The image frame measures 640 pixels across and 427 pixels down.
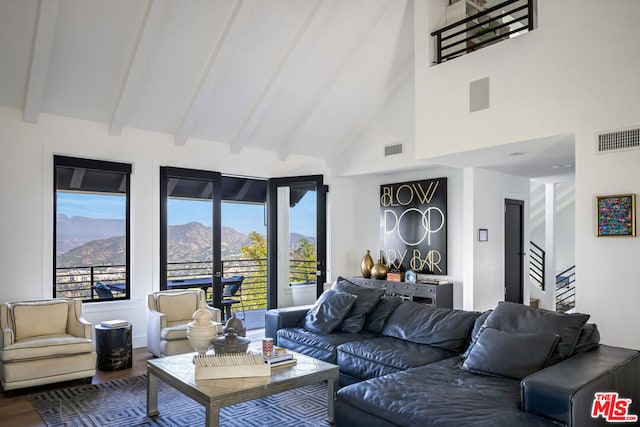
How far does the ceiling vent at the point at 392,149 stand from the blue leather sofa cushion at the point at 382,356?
3503 millimetres

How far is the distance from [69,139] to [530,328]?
5.06 metres

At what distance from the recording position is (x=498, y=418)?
2211 millimetres

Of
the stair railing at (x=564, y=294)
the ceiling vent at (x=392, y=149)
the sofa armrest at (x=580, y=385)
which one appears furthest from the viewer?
the stair railing at (x=564, y=294)

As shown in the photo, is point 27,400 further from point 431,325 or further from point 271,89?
point 271,89

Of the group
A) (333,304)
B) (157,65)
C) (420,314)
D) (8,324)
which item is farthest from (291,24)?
(8,324)

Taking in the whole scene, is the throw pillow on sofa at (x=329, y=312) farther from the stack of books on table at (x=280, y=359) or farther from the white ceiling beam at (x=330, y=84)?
the white ceiling beam at (x=330, y=84)

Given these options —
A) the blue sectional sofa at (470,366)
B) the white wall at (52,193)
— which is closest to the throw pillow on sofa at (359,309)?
the blue sectional sofa at (470,366)

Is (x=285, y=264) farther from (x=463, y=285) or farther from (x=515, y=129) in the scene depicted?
(x=515, y=129)

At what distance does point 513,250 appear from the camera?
6.97 metres

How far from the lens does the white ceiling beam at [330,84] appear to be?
5.61 meters

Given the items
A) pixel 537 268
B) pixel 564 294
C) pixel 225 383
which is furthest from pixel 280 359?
pixel 564 294

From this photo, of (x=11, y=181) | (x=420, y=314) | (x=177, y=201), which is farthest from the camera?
(x=177, y=201)

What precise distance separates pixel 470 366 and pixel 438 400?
2.05 ft

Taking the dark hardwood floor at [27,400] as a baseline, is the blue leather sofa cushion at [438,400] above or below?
above
